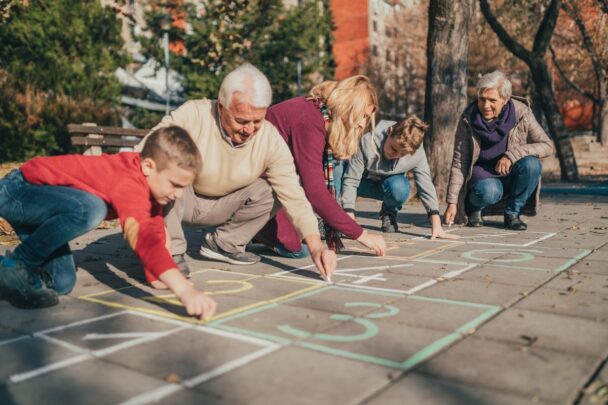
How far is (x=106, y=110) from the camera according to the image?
52.8 feet

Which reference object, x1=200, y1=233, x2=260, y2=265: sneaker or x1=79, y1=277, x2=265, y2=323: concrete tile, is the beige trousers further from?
x1=79, y1=277, x2=265, y2=323: concrete tile

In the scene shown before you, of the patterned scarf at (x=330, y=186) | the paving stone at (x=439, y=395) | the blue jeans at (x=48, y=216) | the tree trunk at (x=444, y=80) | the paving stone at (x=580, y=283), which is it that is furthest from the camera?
the tree trunk at (x=444, y=80)

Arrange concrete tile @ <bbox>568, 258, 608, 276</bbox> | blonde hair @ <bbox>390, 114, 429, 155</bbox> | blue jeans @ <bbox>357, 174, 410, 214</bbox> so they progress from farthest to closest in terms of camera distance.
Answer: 1. blue jeans @ <bbox>357, 174, 410, 214</bbox>
2. blonde hair @ <bbox>390, 114, 429, 155</bbox>
3. concrete tile @ <bbox>568, 258, 608, 276</bbox>

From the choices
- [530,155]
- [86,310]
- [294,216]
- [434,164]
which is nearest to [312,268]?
[294,216]

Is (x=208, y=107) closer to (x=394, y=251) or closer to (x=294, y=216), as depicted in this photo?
(x=294, y=216)

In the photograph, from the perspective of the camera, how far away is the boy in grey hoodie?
17.8 feet

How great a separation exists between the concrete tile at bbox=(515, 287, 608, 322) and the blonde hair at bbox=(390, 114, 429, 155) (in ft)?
7.53

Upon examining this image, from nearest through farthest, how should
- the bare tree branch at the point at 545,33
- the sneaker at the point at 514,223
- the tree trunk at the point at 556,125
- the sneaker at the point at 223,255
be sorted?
the sneaker at the point at 223,255 < the sneaker at the point at 514,223 < the bare tree branch at the point at 545,33 < the tree trunk at the point at 556,125

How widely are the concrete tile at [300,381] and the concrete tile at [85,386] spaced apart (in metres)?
0.24

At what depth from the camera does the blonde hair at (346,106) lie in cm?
413

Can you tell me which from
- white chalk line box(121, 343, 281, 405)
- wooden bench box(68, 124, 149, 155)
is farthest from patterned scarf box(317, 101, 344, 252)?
wooden bench box(68, 124, 149, 155)

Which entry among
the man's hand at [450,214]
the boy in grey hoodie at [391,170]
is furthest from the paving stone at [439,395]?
the man's hand at [450,214]

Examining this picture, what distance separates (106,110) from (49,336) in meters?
14.5

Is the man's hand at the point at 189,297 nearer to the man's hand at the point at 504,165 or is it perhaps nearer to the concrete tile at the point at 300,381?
the concrete tile at the point at 300,381
